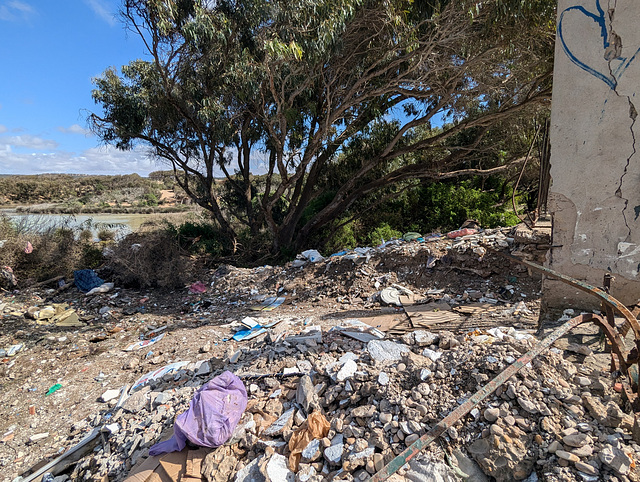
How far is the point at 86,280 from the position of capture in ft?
24.8

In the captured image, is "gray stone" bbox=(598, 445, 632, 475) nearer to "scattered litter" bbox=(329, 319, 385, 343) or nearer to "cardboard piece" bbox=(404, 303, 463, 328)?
"scattered litter" bbox=(329, 319, 385, 343)

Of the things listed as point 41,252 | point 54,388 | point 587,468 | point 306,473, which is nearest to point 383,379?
point 306,473

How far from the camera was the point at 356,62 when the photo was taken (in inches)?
276

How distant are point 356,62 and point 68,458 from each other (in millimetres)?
7520

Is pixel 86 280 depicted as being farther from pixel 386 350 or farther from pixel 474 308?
pixel 474 308

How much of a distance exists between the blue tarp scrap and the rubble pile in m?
1.13

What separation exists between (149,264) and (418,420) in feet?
23.6

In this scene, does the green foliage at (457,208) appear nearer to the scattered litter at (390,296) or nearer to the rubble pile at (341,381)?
the rubble pile at (341,381)

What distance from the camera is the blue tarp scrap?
746 centimetres

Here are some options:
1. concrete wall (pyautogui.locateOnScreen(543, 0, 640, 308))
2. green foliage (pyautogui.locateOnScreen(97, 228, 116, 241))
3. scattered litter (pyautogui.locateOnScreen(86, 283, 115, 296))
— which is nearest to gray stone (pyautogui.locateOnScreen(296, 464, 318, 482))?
concrete wall (pyautogui.locateOnScreen(543, 0, 640, 308))

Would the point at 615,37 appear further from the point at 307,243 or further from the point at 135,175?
the point at 135,175

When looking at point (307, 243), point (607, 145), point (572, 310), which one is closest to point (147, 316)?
point (307, 243)

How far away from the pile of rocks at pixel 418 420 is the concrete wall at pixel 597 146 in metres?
0.99

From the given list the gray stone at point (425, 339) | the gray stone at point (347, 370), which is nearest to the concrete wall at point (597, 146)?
the gray stone at point (425, 339)
